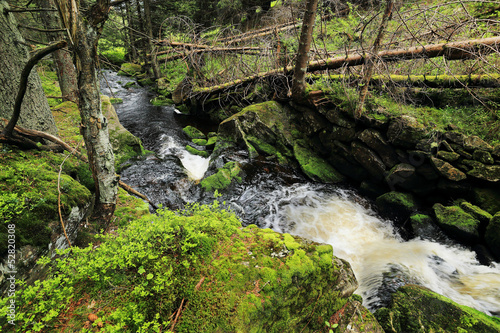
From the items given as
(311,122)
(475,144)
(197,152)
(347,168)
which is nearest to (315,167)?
(347,168)

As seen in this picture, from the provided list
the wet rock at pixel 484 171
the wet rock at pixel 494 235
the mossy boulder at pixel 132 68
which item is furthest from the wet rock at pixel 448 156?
the mossy boulder at pixel 132 68

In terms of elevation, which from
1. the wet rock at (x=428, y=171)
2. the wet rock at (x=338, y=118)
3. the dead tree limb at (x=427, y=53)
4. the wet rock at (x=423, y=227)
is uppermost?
the dead tree limb at (x=427, y=53)

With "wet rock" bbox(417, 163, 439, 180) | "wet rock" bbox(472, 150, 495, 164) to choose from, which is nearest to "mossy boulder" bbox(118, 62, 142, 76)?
"wet rock" bbox(417, 163, 439, 180)

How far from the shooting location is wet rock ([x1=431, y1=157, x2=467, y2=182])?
5805 mm

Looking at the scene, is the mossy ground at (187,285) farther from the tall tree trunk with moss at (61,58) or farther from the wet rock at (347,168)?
the tall tree trunk with moss at (61,58)

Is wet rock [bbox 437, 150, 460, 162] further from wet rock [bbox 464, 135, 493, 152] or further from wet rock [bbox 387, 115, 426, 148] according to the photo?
wet rock [bbox 387, 115, 426, 148]

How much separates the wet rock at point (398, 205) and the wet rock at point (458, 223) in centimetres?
66

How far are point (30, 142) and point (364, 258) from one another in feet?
24.7

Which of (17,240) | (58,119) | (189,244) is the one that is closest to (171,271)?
(189,244)

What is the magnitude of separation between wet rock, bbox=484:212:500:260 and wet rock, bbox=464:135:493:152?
1.69 m

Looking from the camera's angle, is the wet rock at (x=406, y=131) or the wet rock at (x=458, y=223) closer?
the wet rock at (x=458, y=223)

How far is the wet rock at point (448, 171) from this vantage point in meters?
5.81

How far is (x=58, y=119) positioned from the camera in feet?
25.8

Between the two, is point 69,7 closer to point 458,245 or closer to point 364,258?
point 364,258
